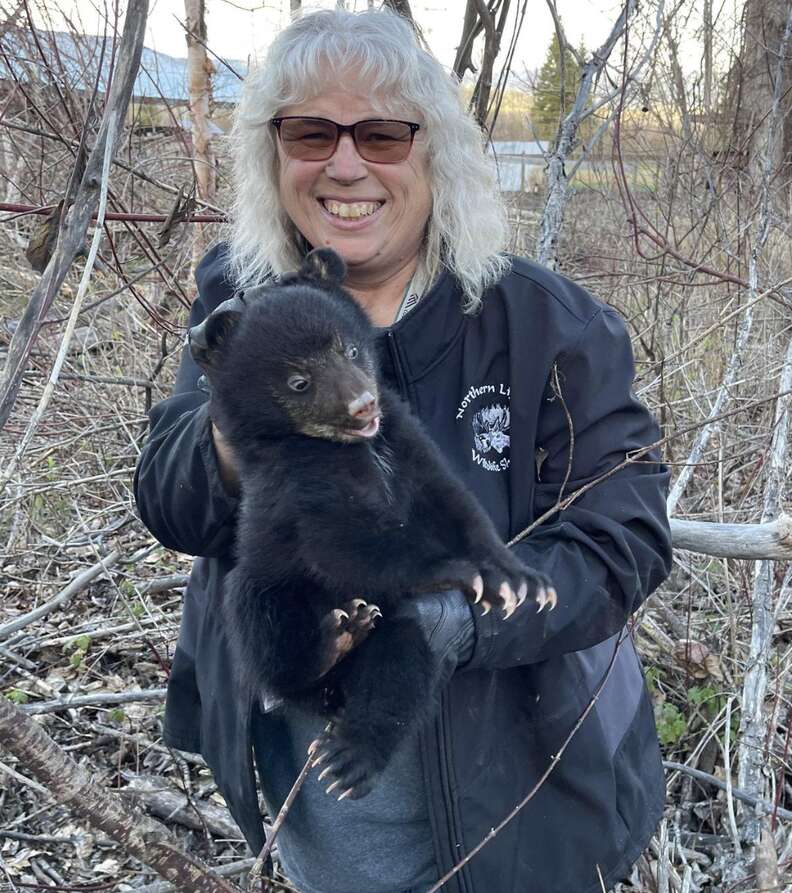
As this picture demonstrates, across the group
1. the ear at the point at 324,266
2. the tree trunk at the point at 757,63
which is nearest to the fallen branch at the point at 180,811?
the ear at the point at 324,266

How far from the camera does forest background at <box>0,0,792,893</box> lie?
86.0 inches

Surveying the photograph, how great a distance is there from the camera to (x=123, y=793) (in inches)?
131

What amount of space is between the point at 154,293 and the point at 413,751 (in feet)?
18.0

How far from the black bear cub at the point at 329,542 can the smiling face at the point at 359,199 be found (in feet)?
1.33

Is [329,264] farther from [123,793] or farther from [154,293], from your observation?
[154,293]

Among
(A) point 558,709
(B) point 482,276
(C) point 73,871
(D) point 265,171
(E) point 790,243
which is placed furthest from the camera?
(E) point 790,243

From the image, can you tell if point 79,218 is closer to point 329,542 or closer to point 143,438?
point 329,542

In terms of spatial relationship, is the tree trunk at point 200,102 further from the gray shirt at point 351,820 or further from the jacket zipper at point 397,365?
the gray shirt at point 351,820

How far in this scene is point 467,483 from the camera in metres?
2.26

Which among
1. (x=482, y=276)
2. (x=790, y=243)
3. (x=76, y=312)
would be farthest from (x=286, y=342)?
(x=790, y=243)

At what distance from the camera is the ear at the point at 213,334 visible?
1.94 meters

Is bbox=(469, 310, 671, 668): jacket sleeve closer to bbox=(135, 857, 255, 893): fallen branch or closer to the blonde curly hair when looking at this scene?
the blonde curly hair

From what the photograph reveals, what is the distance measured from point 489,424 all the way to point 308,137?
951 millimetres

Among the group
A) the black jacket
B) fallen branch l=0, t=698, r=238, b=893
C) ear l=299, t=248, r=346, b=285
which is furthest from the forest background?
ear l=299, t=248, r=346, b=285
